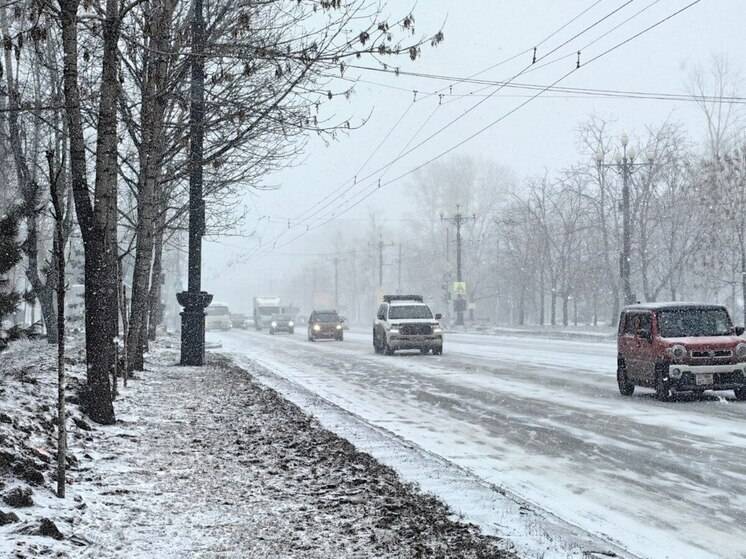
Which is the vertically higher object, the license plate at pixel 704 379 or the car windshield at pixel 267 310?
the car windshield at pixel 267 310

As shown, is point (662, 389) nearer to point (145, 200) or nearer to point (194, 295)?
point (145, 200)

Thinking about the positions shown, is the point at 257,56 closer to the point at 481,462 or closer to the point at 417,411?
the point at 481,462

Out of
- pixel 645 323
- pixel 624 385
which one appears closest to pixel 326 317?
pixel 624 385

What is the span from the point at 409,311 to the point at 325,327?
1642 cm

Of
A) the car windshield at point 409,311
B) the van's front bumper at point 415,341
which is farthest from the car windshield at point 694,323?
the car windshield at point 409,311

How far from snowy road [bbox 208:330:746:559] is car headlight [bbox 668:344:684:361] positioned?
0.83m

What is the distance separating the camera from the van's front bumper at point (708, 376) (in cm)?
1433

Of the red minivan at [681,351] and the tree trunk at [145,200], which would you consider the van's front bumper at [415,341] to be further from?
the red minivan at [681,351]

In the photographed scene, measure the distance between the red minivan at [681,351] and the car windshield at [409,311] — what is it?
48.1 feet

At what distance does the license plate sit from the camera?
14.3 meters

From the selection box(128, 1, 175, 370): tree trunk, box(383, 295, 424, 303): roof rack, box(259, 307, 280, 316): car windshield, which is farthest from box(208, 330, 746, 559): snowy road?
box(259, 307, 280, 316): car windshield

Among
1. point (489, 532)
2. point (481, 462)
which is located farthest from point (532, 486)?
point (489, 532)

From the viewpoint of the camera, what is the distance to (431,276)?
324 ft

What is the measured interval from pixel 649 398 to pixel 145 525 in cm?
1101
